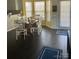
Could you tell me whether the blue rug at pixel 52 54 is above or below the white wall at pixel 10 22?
below

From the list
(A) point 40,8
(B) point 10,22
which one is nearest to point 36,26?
(A) point 40,8

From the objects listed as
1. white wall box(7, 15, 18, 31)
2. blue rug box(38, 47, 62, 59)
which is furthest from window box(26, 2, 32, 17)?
blue rug box(38, 47, 62, 59)

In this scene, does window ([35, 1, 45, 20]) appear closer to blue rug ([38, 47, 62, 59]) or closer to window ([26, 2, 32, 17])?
window ([26, 2, 32, 17])

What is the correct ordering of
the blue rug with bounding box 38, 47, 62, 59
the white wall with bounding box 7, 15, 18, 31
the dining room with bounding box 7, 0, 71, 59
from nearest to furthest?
the white wall with bounding box 7, 15, 18, 31 < the blue rug with bounding box 38, 47, 62, 59 < the dining room with bounding box 7, 0, 71, 59

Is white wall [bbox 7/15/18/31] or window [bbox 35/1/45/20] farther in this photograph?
window [bbox 35/1/45/20]

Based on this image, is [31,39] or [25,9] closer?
[25,9]

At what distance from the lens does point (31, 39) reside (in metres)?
1.86

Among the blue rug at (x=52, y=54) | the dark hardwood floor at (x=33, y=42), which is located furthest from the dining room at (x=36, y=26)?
the blue rug at (x=52, y=54)

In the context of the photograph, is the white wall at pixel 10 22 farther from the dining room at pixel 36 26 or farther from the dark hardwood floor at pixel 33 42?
the dark hardwood floor at pixel 33 42

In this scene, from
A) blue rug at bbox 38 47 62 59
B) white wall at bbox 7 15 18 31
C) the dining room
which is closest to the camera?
white wall at bbox 7 15 18 31

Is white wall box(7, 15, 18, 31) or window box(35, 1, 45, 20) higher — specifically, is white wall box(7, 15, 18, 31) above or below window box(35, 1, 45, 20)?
below
